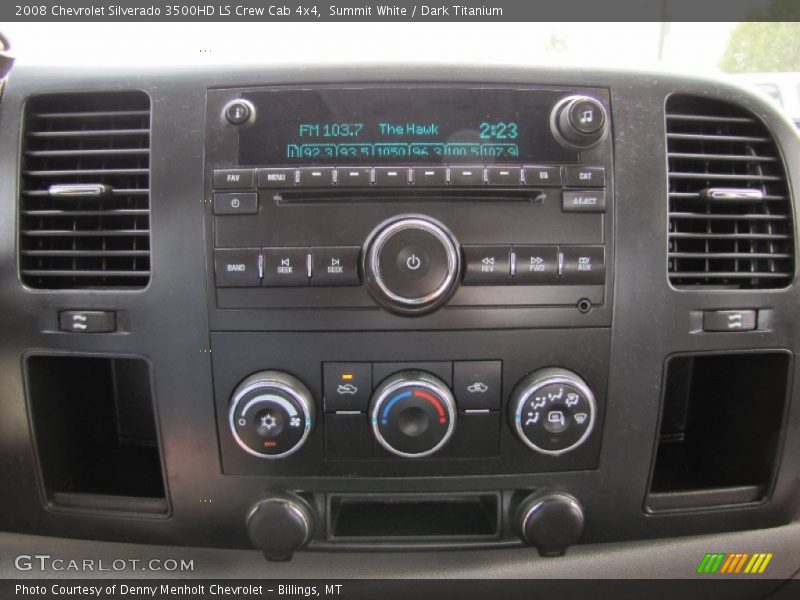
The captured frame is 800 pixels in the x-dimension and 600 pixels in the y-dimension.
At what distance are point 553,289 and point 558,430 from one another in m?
0.25

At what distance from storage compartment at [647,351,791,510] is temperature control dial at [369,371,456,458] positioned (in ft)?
1.48

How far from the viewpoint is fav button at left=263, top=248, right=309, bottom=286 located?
967mm

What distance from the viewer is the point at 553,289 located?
994 millimetres

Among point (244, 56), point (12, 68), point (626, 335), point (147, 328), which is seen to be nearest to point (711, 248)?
point (626, 335)

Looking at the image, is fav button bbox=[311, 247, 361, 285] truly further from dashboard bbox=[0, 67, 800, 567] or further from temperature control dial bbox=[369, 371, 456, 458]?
temperature control dial bbox=[369, 371, 456, 458]

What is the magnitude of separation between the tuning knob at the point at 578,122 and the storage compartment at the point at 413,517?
2.19 ft

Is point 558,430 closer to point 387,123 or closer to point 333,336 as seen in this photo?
point 333,336

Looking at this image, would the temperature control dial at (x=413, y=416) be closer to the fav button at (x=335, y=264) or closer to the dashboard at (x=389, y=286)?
the dashboard at (x=389, y=286)

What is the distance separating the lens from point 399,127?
986 millimetres

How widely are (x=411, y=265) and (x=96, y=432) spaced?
84cm

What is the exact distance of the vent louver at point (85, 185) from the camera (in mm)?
1027

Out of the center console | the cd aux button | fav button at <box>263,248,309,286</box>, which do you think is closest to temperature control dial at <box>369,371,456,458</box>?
the center console
